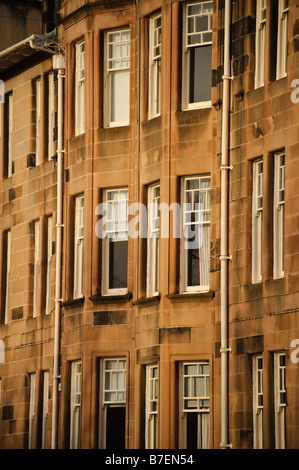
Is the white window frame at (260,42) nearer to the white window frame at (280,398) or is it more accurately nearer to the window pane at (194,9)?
the window pane at (194,9)

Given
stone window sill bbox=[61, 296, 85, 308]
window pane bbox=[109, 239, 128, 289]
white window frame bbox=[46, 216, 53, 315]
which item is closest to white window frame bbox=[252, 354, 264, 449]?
window pane bbox=[109, 239, 128, 289]

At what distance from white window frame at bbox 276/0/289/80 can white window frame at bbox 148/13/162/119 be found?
410 cm

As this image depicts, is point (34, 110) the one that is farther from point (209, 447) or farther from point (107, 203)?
point (209, 447)

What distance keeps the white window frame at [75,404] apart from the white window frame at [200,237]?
4325 millimetres

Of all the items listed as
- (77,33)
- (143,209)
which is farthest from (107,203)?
(77,33)

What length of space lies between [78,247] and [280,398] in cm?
835

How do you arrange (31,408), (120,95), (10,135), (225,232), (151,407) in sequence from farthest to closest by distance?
(10,135) → (31,408) → (120,95) → (151,407) → (225,232)

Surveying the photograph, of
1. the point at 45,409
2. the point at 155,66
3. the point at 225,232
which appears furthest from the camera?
the point at 45,409

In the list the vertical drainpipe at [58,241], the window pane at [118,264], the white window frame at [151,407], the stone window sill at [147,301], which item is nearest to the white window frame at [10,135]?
the vertical drainpipe at [58,241]

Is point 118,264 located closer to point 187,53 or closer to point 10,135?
point 187,53

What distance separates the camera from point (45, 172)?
45188 millimetres

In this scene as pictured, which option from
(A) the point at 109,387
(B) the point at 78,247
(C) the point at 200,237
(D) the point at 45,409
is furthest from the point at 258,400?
(D) the point at 45,409

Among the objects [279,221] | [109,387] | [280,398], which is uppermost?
[279,221]

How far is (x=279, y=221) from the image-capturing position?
3691 cm
